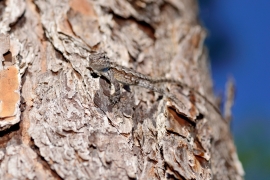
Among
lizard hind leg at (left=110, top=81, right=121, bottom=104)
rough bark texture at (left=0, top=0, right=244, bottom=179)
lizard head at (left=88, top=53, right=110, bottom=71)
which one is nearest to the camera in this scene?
rough bark texture at (left=0, top=0, right=244, bottom=179)

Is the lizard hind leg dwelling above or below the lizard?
below

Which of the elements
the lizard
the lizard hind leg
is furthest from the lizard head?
the lizard hind leg

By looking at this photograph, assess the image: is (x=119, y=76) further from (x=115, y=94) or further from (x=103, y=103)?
(x=103, y=103)

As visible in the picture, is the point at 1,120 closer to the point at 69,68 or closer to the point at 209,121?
the point at 69,68

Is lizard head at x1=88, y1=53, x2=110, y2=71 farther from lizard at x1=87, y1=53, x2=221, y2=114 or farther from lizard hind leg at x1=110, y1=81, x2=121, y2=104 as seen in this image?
lizard hind leg at x1=110, y1=81, x2=121, y2=104

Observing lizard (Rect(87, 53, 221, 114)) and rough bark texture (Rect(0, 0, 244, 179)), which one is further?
lizard (Rect(87, 53, 221, 114))

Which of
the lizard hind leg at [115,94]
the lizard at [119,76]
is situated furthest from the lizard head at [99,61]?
the lizard hind leg at [115,94]

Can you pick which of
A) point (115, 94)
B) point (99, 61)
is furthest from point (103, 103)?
point (99, 61)

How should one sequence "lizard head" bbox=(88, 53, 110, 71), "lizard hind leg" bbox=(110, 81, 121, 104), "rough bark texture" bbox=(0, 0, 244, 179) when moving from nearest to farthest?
"rough bark texture" bbox=(0, 0, 244, 179)
"lizard hind leg" bbox=(110, 81, 121, 104)
"lizard head" bbox=(88, 53, 110, 71)
